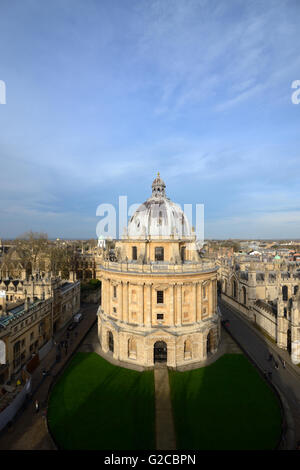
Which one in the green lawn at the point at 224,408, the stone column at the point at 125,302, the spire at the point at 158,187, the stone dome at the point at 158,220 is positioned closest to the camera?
the green lawn at the point at 224,408

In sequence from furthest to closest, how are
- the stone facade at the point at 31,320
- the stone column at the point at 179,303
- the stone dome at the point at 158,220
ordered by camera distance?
the stone dome at the point at 158,220 < the stone column at the point at 179,303 < the stone facade at the point at 31,320

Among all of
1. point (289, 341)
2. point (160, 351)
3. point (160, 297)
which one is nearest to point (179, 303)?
point (160, 297)

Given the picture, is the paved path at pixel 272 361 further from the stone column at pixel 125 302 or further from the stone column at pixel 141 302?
the stone column at pixel 125 302

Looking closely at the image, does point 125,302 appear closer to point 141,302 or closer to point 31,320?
point 141,302

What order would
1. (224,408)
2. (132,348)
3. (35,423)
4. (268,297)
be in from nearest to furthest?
1. (35,423)
2. (224,408)
3. (132,348)
4. (268,297)

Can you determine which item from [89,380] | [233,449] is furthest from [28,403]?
[233,449]

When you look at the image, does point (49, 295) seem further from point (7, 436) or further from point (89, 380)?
point (7, 436)

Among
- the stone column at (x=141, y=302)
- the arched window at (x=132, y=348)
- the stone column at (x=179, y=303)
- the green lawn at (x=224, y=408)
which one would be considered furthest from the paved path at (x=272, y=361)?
the stone column at (x=141, y=302)
